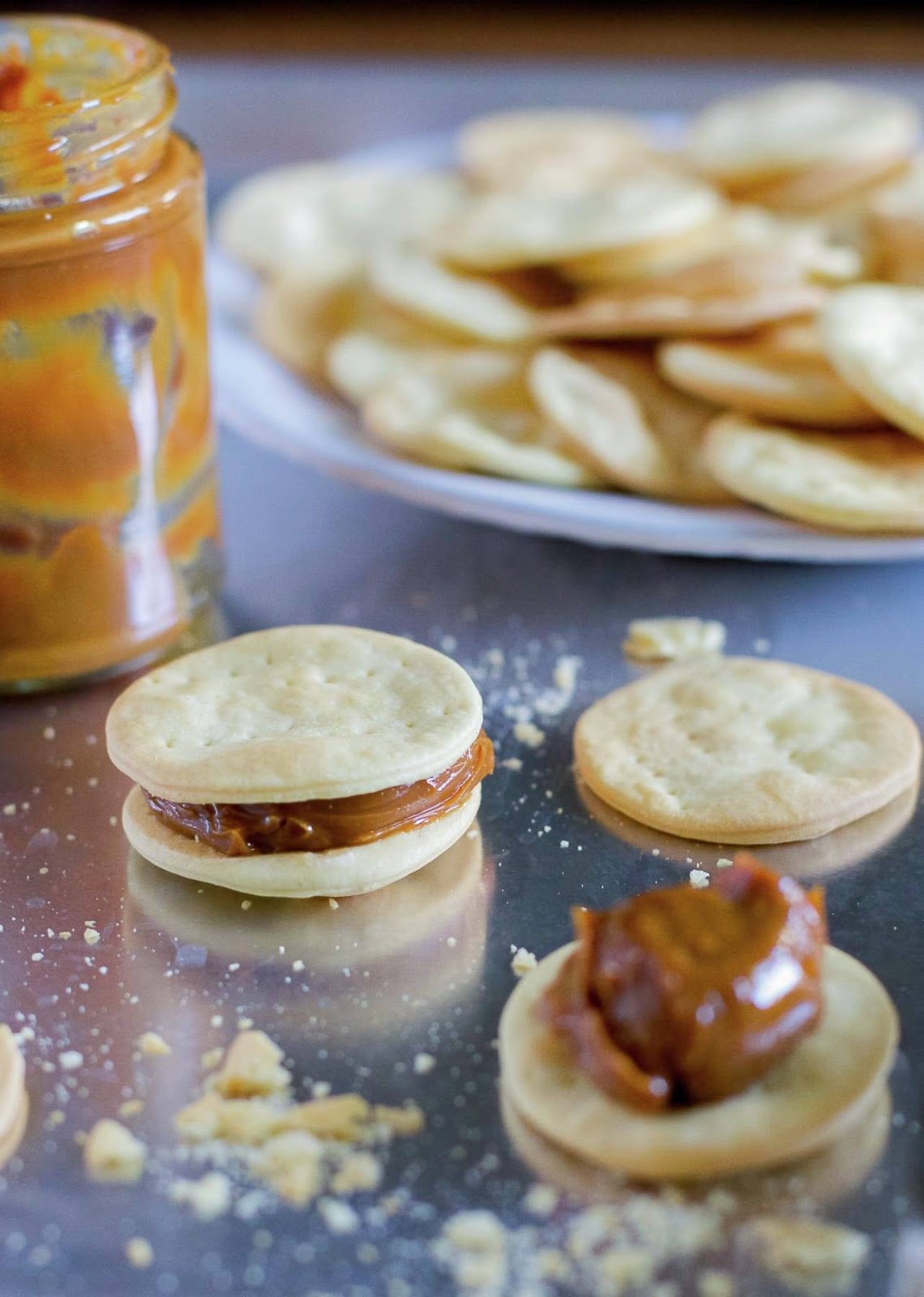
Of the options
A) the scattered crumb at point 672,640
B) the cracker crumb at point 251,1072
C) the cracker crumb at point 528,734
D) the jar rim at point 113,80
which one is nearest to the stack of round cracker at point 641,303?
the scattered crumb at point 672,640

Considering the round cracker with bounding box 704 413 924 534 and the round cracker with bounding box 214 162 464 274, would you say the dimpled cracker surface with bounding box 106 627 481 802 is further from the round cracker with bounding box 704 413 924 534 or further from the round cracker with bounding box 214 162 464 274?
the round cracker with bounding box 214 162 464 274

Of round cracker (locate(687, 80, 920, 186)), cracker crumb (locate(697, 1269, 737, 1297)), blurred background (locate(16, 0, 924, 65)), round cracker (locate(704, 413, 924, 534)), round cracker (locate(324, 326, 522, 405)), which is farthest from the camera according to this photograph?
blurred background (locate(16, 0, 924, 65))

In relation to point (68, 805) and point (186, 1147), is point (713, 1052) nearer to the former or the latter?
point (186, 1147)

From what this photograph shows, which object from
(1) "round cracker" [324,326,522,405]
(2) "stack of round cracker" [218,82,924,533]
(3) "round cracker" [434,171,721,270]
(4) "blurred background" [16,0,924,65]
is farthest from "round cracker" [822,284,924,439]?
(4) "blurred background" [16,0,924,65]

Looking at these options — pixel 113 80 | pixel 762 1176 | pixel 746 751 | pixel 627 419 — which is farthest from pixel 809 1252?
pixel 113 80

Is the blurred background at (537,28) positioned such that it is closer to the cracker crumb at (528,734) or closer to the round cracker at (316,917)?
the cracker crumb at (528,734)

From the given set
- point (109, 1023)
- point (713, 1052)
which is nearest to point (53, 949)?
point (109, 1023)

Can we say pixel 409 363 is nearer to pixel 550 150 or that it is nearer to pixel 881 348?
pixel 881 348

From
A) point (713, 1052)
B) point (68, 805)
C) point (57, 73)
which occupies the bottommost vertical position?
point (68, 805)
